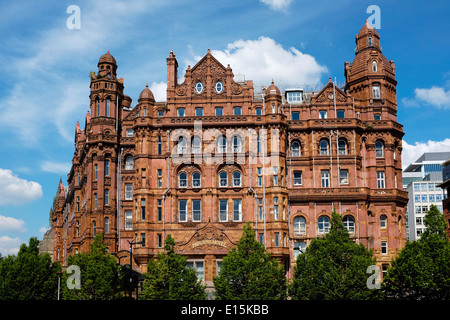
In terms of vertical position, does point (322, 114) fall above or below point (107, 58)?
below

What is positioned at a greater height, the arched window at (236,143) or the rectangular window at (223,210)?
the arched window at (236,143)

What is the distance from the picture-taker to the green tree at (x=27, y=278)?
8194 centimetres

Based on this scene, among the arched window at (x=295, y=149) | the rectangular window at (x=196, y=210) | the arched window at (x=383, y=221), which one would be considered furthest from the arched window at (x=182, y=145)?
the arched window at (x=383, y=221)

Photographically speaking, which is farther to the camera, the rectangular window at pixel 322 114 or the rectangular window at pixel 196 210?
the rectangular window at pixel 322 114

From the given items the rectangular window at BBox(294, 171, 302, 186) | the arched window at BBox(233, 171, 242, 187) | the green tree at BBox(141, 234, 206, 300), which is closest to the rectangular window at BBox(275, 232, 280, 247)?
the arched window at BBox(233, 171, 242, 187)

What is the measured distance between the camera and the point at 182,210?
89812mm

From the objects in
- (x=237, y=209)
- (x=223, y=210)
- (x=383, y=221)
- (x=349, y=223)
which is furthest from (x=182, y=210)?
(x=383, y=221)

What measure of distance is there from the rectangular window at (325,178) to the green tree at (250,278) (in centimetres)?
2069

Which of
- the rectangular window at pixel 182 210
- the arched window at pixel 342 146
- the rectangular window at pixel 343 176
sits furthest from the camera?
the arched window at pixel 342 146

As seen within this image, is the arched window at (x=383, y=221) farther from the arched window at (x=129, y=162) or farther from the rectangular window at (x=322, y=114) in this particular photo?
the arched window at (x=129, y=162)

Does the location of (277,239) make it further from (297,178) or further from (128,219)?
(128,219)

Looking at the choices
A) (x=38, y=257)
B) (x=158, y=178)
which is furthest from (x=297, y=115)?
(x=38, y=257)

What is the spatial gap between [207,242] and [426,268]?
30.4m
